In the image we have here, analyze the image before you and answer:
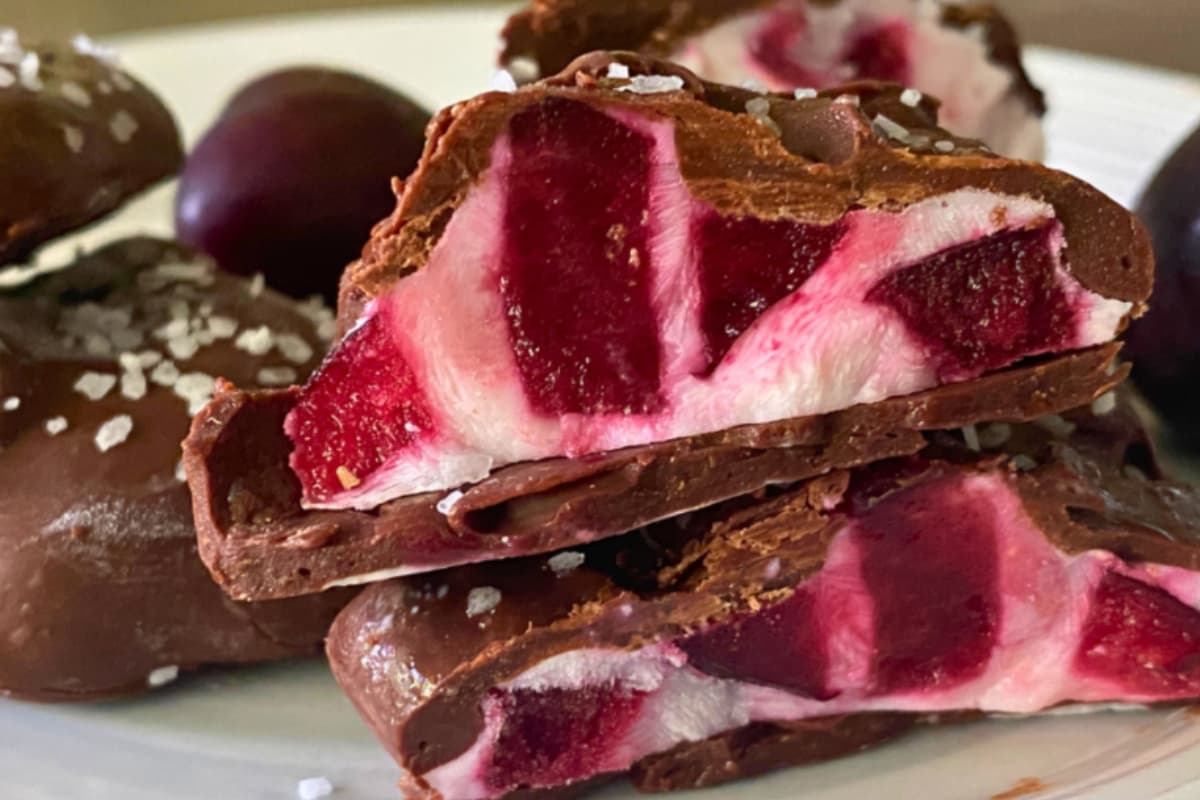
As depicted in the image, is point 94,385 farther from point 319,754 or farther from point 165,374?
point 319,754

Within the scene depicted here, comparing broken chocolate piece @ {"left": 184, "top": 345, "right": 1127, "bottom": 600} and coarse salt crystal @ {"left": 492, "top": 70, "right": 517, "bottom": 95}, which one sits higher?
coarse salt crystal @ {"left": 492, "top": 70, "right": 517, "bottom": 95}

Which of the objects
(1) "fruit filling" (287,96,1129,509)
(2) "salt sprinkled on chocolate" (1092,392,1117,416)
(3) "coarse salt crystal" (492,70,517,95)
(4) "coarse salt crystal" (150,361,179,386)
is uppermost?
(3) "coarse salt crystal" (492,70,517,95)

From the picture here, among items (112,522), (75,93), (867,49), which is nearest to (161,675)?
(112,522)

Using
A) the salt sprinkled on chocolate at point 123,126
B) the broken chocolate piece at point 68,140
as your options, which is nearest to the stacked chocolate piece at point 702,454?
the broken chocolate piece at point 68,140

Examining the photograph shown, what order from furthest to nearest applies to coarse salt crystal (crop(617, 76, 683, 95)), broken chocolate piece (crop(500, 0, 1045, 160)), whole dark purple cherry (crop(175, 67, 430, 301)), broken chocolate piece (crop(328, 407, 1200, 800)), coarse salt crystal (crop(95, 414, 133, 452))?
whole dark purple cherry (crop(175, 67, 430, 301)) < broken chocolate piece (crop(500, 0, 1045, 160)) < coarse salt crystal (crop(95, 414, 133, 452)) < broken chocolate piece (crop(328, 407, 1200, 800)) < coarse salt crystal (crop(617, 76, 683, 95))

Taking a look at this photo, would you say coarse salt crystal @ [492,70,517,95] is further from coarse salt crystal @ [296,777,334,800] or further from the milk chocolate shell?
coarse salt crystal @ [296,777,334,800]

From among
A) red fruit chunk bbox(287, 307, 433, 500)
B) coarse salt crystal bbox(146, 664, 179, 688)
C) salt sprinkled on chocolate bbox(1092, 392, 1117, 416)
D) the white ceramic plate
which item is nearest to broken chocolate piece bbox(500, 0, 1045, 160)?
salt sprinkled on chocolate bbox(1092, 392, 1117, 416)

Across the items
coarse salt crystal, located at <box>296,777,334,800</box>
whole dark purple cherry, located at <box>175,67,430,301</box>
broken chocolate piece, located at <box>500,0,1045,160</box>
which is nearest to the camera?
coarse salt crystal, located at <box>296,777,334,800</box>
